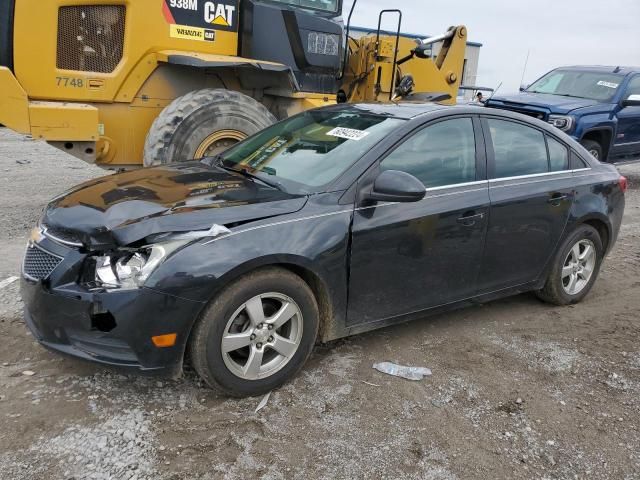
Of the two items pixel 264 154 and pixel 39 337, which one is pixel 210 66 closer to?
pixel 264 154

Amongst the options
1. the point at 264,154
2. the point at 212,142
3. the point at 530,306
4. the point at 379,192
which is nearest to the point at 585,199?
the point at 530,306

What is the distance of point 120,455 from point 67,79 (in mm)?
4420

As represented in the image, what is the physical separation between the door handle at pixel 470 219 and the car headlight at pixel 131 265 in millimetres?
1838

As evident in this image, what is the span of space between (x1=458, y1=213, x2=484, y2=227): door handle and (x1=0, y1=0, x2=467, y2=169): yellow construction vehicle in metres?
3.04

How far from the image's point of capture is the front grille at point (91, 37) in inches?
225

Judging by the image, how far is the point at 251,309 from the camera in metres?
2.97

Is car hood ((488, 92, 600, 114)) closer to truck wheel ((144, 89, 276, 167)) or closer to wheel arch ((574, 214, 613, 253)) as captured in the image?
wheel arch ((574, 214, 613, 253))

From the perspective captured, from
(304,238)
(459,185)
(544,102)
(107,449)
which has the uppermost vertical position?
(544,102)

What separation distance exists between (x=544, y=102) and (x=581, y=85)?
4.29 ft

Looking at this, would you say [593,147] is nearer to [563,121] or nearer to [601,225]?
[563,121]

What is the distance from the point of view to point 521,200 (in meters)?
4.02

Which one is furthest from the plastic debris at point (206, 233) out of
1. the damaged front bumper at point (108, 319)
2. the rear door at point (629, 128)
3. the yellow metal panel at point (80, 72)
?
the rear door at point (629, 128)

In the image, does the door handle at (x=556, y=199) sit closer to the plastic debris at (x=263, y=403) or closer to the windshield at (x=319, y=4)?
the plastic debris at (x=263, y=403)

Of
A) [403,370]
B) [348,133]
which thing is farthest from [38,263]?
[403,370]
